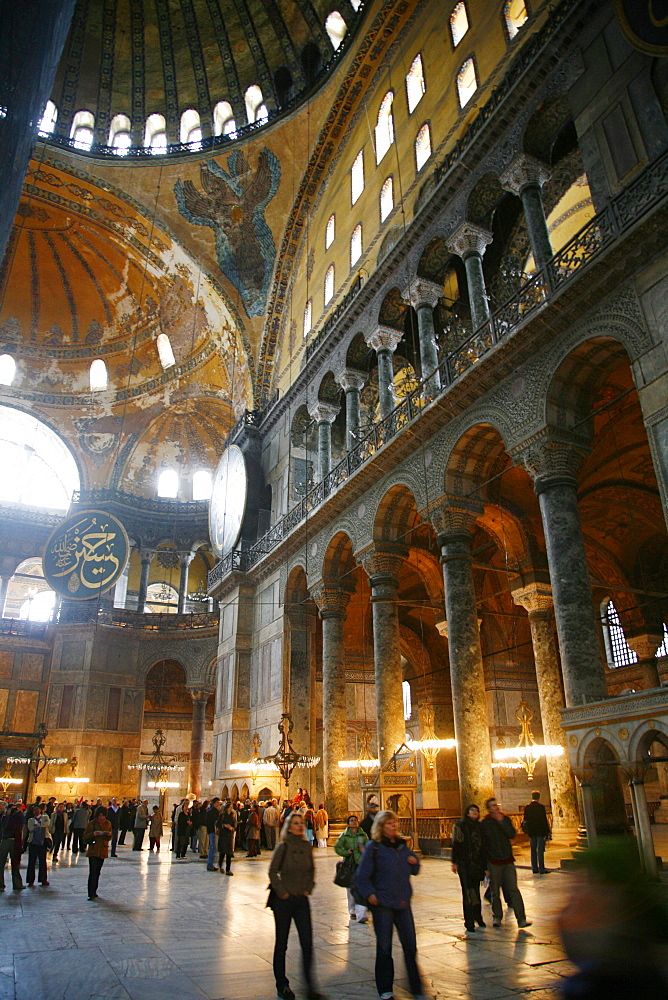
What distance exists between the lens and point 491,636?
18.3 meters

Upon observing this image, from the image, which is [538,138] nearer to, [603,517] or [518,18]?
[518,18]

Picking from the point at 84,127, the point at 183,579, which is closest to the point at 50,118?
the point at 84,127

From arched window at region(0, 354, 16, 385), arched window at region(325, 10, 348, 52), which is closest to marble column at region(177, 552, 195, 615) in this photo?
arched window at region(0, 354, 16, 385)

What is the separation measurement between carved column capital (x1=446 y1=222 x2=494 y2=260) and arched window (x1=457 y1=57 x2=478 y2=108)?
2586mm

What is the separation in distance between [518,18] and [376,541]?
928cm

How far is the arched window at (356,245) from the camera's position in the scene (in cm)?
1653

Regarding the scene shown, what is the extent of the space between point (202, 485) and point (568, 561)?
2109 cm

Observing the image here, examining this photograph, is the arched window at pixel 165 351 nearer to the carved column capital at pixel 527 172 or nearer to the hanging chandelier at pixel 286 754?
the hanging chandelier at pixel 286 754

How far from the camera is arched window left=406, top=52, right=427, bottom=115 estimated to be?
14812 millimetres

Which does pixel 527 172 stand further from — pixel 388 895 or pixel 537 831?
pixel 388 895

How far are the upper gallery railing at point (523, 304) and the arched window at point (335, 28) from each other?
39.0 ft

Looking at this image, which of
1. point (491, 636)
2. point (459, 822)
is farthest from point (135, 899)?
point (491, 636)

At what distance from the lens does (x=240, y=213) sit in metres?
21.3

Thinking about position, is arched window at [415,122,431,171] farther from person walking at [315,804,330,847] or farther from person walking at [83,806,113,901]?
person walking at [315,804,330,847]
